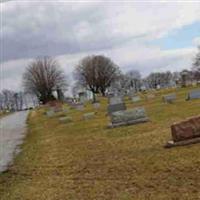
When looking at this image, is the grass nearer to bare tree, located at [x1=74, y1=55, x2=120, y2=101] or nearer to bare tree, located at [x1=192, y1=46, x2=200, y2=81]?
bare tree, located at [x1=192, y1=46, x2=200, y2=81]

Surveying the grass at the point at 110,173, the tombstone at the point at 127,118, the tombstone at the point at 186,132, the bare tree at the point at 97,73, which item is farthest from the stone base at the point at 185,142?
the bare tree at the point at 97,73

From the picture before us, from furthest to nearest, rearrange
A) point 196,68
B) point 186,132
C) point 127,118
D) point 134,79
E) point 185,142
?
point 134,79 → point 196,68 → point 127,118 → point 186,132 → point 185,142

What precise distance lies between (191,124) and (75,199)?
513 centimetres

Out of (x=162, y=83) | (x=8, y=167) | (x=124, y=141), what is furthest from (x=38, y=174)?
(x=162, y=83)

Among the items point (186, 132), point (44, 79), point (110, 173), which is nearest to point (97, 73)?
point (44, 79)

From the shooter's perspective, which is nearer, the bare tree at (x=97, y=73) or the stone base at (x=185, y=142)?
the stone base at (x=185, y=142)

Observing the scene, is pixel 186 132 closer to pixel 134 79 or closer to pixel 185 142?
pixel 185 142

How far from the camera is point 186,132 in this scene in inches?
467

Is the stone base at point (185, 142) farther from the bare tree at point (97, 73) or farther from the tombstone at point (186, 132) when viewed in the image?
the bare tree at point (97, 73)

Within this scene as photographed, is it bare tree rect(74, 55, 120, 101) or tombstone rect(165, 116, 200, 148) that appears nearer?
tombstone rect(165, 116, 200, 148)

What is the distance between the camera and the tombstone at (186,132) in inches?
461

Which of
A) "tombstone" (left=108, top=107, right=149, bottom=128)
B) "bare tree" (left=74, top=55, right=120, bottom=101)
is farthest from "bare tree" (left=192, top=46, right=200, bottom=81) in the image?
"tombstone" (left=108, top=107, right=149, bottom=128)

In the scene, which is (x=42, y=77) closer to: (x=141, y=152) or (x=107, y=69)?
(x=107, y=69)

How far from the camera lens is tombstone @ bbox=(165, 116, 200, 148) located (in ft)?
38.4
